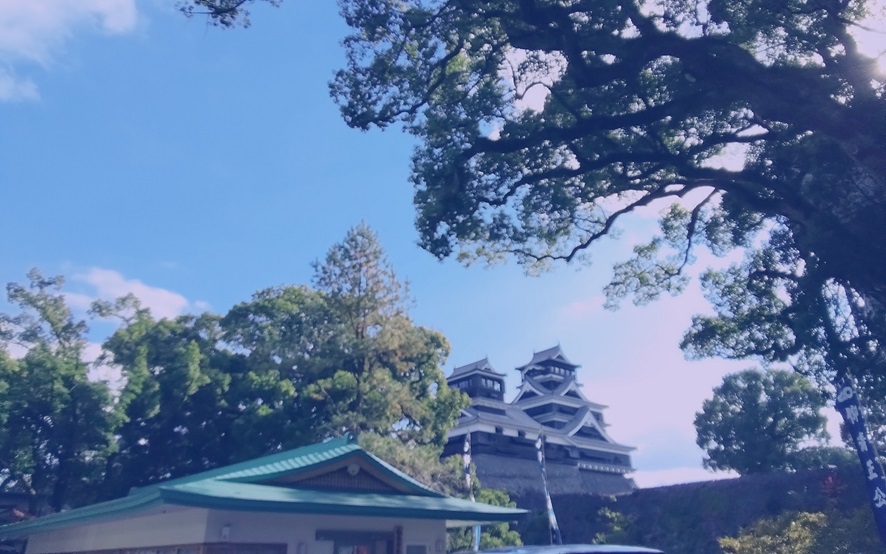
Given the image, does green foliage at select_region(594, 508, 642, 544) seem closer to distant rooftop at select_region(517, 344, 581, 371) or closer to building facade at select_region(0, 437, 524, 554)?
building facade at select_region(0, 437, 524, 554)

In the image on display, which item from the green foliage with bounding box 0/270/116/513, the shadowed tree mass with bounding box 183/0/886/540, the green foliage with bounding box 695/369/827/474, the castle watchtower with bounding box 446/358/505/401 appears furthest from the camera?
the castle watchtower with bounding box 446/358/505/401

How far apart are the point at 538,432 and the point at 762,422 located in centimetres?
1589

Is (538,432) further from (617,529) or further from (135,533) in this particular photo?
(135,533)

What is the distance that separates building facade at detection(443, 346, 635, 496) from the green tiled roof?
74.9 feet

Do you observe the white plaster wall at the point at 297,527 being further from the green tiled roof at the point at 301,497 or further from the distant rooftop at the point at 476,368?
the distant rooftop at the point at 476,368

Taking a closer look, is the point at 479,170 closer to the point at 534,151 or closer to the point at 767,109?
the point at 534,151

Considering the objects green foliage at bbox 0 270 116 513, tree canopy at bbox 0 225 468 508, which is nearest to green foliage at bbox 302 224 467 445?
tree canopy at bbox 0 225 468 508

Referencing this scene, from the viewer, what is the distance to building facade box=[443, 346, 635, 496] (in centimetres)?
4162

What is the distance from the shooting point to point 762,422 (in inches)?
1314

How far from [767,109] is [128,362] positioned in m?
21.8

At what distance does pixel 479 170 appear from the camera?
11.8 m

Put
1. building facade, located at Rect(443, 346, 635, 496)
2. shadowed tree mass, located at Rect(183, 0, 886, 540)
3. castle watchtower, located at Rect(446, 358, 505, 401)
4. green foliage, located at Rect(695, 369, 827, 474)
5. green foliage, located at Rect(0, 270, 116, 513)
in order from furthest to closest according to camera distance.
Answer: castle watchtower, located at Rect(446, 358, 505, 401)
building facade, located at Rect(443, 346, 635, 496)
green foliage, located at Rect(695, 369, 827, 474)
green foliage, located at Rect(0, 270, 116, 513)
shadowed tree mass, located at Rect(183, 0, 886, 540)

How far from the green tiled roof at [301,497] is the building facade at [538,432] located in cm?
2284

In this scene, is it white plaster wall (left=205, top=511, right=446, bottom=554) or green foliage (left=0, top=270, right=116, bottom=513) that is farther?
green foliage (left=0, top=270, right=116, bottom=513)
